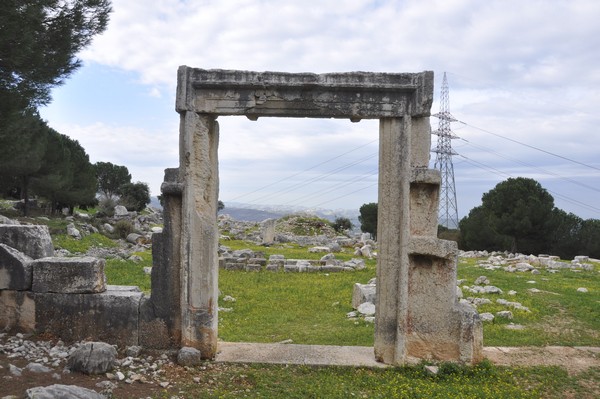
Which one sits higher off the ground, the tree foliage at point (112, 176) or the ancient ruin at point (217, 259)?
the tree foliage at point (112, 176)

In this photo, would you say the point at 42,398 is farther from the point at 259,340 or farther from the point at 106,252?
the point at 106,252

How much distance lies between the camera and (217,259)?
294 inches

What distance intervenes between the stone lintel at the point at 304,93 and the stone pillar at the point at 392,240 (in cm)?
35

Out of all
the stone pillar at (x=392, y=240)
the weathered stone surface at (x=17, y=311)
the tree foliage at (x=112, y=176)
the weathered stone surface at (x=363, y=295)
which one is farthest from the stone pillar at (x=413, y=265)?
the tree foliage at (x=112, y=176)

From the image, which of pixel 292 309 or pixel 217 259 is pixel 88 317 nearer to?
pixel 217 259

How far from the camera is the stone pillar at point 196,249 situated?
7.34 metres

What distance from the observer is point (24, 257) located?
7664 millimetres

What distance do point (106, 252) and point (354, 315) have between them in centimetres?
1304

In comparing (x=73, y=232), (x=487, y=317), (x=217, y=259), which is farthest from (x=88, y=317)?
(x=73, y=232)

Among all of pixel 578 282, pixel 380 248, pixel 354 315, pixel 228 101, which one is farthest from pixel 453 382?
pixel 578 282

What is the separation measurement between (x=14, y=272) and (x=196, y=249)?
115 inches

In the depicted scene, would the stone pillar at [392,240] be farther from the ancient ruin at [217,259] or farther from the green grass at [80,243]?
the green grass at [80,243]

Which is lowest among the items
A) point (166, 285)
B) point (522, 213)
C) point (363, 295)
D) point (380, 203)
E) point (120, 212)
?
point (363, 295)

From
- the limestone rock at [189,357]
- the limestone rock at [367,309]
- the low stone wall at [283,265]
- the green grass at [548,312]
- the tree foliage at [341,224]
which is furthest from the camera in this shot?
the tree foliage at [341,224]
